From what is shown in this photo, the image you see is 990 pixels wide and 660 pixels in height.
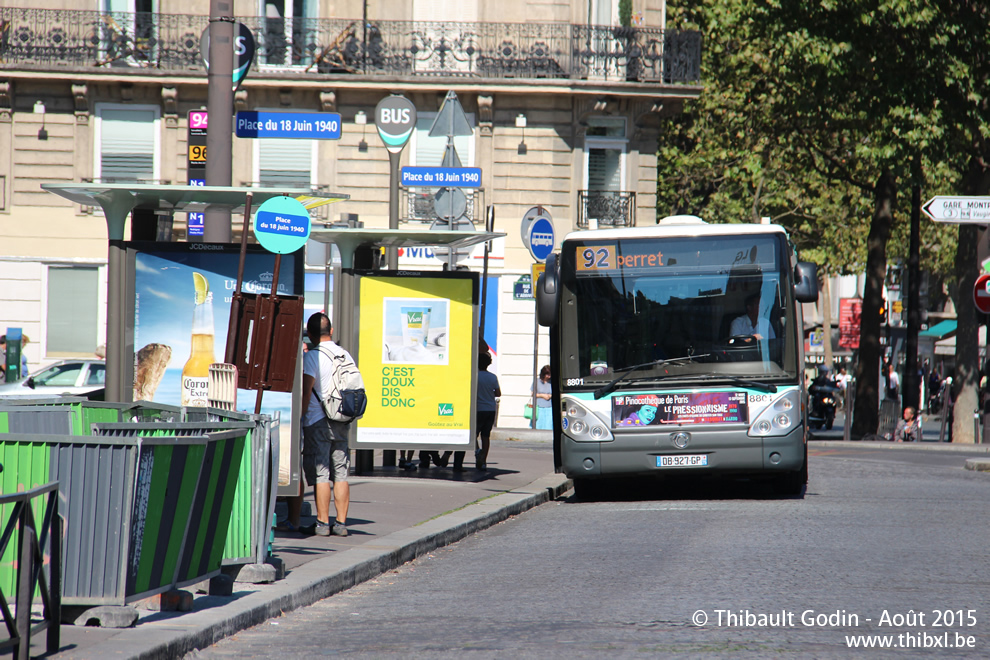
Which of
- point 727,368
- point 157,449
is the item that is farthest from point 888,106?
point 157,449

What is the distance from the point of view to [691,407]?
526 inches

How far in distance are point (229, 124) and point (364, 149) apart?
19.0m

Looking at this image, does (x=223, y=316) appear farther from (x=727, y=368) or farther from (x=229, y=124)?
(x=727, y=368)

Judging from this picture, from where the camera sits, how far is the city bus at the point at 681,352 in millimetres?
13352

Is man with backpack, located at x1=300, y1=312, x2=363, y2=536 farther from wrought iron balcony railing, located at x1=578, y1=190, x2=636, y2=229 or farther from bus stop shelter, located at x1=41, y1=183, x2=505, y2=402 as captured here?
wrought iron balcony railing, located at x1=578, y1=190, x2=636, y2=229

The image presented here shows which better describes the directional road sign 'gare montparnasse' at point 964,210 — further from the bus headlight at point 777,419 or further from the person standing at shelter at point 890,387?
the person standing at shelter at point 890,387

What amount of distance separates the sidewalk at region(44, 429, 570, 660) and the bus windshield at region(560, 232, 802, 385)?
1806mm

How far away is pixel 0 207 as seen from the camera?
29109mm

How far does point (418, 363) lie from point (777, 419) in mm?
4107

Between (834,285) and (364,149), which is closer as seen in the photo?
(364,149)

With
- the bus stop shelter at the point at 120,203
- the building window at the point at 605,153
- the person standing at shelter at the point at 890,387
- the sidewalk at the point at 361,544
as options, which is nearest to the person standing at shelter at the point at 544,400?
the sidewalk at the point at 361,544

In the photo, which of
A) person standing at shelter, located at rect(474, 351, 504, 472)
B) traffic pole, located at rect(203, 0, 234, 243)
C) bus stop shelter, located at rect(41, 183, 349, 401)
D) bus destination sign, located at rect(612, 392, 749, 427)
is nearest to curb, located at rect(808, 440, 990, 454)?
person standing at shelter, located at rect(474, 351, 504, 472)

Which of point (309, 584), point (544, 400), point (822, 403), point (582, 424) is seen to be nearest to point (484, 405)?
point (582, 424)

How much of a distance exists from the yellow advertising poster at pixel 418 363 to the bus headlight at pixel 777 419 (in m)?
3.35
